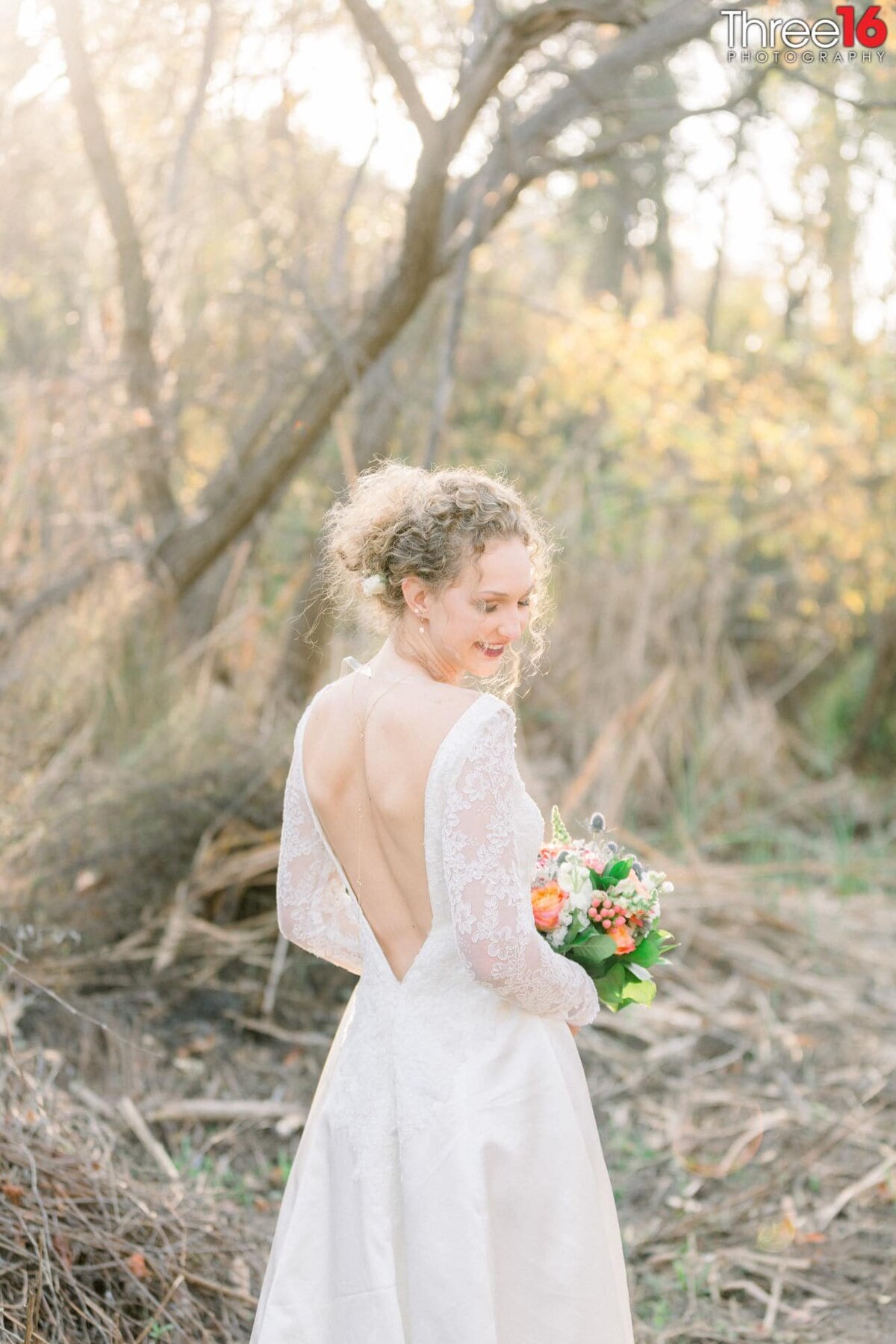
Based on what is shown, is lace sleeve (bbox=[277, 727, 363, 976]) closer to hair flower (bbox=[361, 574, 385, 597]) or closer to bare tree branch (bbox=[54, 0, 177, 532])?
hair flower (bbox=[361, 574, 385, 597])

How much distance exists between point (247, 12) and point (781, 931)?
15.3ft

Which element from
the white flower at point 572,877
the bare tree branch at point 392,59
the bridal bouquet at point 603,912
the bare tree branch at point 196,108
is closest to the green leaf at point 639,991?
the bridal bouquet at point 603,912

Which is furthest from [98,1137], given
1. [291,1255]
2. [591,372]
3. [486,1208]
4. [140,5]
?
[591,372]

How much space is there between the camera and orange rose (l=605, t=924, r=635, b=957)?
239 centimetres

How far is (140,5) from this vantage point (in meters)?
5.07

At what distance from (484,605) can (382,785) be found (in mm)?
348

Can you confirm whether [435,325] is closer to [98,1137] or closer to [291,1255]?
[98,1137]

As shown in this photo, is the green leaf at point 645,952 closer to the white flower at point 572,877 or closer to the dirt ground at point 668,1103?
the white flower at point 572,877

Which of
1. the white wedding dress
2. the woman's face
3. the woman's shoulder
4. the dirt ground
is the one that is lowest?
the dirt ground

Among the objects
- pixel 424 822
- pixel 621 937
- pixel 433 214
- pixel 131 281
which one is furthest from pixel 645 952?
pixel 131 281

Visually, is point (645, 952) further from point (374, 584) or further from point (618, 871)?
point (374, 584)

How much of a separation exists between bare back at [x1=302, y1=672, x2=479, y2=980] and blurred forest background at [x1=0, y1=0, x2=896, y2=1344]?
Result: 64 centimetres

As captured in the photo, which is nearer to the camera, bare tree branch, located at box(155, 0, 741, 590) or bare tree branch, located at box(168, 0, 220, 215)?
bare tree branch, located at box(155, 0, 741, 590)

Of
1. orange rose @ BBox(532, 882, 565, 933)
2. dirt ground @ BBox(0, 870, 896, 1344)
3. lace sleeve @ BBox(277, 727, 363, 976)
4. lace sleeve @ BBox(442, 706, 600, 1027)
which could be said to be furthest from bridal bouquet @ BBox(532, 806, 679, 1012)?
dirt ground @ BBox(0, 870, 896, 1344)
